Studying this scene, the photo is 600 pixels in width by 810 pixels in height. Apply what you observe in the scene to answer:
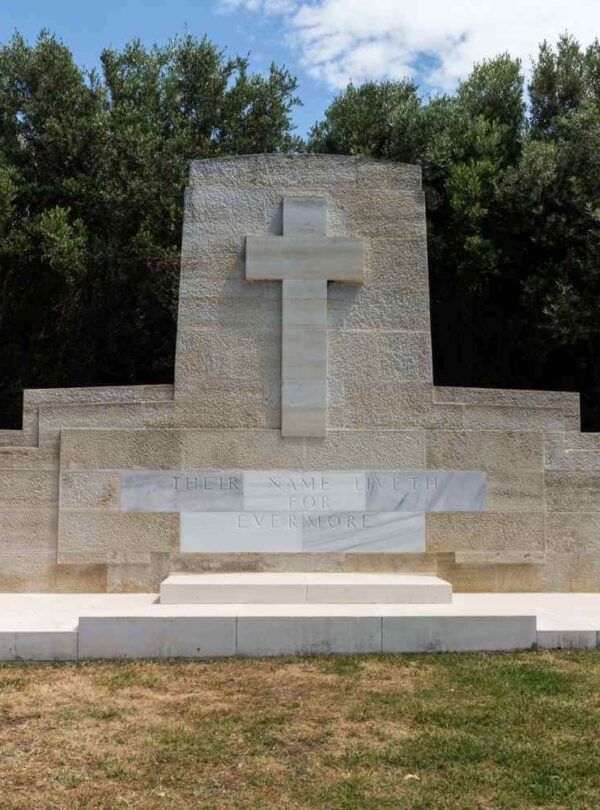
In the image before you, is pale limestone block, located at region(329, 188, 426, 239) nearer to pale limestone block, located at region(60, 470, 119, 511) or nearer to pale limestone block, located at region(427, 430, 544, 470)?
pale limestone block, located at region(427, 430, 544, 470)

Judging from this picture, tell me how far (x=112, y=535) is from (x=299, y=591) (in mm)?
2201

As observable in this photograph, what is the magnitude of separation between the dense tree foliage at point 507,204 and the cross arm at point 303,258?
771cm

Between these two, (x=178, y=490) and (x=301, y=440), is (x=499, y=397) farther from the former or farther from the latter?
(x=178, y=490)

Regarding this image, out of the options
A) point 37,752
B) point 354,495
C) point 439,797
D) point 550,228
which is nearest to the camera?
point 439,797

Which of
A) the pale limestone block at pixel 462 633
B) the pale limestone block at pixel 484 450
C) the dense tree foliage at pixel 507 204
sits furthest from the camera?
the dense tree foliage at pixel 507 204

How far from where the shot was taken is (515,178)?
15930mm

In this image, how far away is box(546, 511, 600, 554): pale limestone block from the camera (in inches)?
354

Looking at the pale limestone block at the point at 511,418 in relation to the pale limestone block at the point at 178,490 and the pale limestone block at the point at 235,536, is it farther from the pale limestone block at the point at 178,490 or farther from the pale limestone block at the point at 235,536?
the pale limestone block at the point at 178,490

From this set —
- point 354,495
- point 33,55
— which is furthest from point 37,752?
point 33,55

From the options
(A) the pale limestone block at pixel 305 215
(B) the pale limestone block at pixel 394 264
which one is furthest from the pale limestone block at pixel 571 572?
(A) the pale limestone block at pixel 305 215

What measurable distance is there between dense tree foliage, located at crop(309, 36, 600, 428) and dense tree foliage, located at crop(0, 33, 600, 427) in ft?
0.14

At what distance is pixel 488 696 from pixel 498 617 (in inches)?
48.4

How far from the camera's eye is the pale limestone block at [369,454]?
8.82 m

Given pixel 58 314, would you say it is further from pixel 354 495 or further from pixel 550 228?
pixel 354 495
